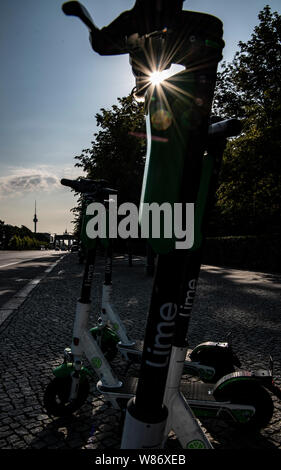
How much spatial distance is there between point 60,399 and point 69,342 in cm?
195

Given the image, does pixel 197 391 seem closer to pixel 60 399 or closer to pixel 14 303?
pixel 60 399

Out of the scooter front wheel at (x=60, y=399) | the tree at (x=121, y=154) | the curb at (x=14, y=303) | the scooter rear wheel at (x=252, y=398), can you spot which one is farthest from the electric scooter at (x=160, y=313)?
the tree at (x=121, y=154)

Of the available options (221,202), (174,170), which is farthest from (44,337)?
(221,202)

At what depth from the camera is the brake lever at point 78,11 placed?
37.2 inches

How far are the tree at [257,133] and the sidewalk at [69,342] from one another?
25.7ft

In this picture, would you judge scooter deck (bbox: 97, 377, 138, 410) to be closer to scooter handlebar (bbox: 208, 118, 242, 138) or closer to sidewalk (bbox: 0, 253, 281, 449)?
sidewalk (bbox: 0, 253, 281, 449)

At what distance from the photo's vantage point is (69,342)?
4574 mm

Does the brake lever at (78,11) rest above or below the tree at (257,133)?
below

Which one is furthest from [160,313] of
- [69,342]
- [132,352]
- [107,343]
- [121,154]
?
[121,154]

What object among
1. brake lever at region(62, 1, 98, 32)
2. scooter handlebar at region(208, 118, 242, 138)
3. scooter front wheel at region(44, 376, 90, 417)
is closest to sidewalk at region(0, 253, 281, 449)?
scooter front wheel at region(44, 376, 90, 417)

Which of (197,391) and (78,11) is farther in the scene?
(197,391)

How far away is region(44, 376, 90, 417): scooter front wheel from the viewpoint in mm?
2627

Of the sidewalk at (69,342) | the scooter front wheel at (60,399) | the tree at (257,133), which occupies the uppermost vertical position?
the tree at (257,133)

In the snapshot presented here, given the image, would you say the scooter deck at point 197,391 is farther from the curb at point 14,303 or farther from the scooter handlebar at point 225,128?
the curb at point 14,303
